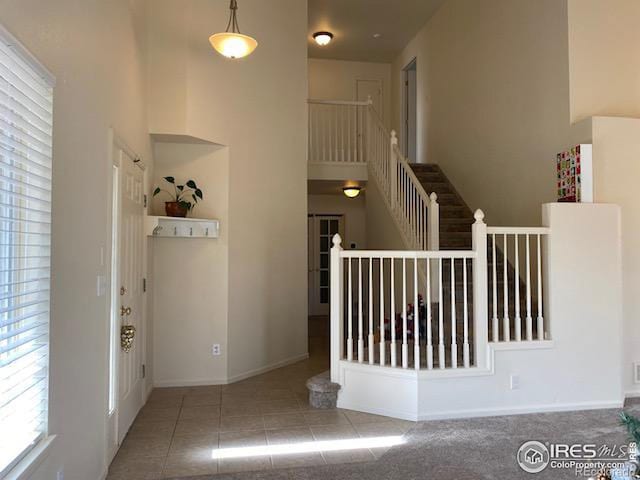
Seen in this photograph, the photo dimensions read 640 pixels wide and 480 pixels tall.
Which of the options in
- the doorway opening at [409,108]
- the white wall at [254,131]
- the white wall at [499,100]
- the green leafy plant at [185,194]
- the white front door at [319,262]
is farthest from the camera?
the white front door at [319,262]

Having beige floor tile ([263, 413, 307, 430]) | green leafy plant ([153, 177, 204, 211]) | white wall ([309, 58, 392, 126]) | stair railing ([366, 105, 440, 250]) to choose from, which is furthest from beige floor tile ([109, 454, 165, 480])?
white wall ([309, 58, 392, 126])

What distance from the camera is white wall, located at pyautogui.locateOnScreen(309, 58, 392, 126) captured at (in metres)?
9.16

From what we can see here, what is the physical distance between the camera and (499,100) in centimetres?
564

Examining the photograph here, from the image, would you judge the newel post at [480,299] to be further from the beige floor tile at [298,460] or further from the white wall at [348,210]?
the white wall at [348,210]

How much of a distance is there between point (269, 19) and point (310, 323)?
5.12 m

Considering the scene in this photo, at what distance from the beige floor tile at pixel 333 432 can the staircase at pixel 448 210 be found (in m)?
2.71

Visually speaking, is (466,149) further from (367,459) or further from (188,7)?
(367,459)

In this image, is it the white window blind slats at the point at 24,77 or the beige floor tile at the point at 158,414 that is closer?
the white window blind slats at the point at 24,77

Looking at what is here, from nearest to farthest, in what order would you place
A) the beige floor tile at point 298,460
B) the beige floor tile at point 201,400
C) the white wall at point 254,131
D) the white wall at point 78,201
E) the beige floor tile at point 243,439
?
the white wall at point 78,201 → the beige floor tile at point 298,460 → the beige floor tile at point 243,439 → the beige floor tile at point 201,400 → the white wall at point 254,131

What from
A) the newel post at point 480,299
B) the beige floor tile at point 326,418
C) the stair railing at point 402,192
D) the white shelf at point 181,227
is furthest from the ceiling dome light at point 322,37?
the beige floor tile at point 326,418

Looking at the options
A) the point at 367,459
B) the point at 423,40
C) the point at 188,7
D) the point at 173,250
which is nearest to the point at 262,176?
the point at 173,250

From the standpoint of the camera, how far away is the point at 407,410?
143 inches

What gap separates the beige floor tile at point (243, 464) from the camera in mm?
2840

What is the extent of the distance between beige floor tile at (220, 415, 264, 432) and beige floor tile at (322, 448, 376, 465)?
722 mm
